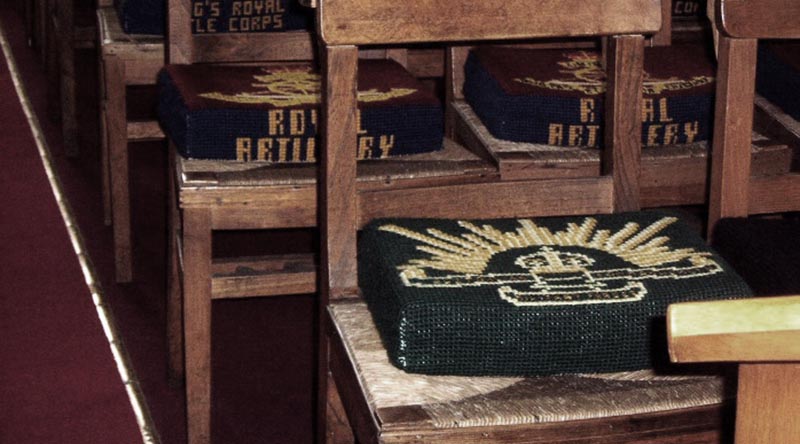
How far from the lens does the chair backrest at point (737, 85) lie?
1.52 meters

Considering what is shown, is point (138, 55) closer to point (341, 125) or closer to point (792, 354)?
point (341, 125)

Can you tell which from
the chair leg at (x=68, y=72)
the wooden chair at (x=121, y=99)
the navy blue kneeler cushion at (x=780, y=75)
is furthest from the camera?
the chair leg at (x=68, y=72)

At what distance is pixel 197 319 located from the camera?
1.93m

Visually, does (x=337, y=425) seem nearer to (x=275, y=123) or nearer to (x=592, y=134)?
(x=275, y=123)

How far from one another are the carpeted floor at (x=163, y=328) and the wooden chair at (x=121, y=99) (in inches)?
4.7

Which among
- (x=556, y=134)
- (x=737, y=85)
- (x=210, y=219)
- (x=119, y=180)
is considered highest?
(x=737, y=85)

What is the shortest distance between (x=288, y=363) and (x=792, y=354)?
5.95 ft

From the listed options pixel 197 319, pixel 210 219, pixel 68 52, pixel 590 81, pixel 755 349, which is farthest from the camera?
pixel 68 52

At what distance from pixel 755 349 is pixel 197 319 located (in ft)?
4.44

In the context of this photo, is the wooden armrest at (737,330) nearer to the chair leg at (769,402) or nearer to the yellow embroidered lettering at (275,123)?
the chair leg at (769,402)

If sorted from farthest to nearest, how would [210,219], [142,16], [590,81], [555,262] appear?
[142,16], [590,81], [210,219], [555,262]

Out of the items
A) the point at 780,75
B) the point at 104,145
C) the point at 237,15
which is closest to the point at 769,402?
the point at 780,75

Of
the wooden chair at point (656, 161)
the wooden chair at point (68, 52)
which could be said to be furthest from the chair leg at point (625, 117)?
the wooden chair at point (68, 52)

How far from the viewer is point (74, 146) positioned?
12.1 feet
